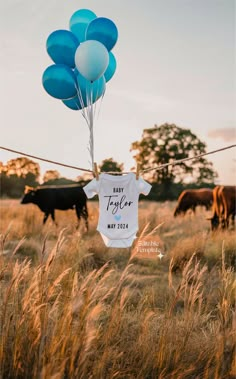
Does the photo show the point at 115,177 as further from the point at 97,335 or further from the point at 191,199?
the point at 191,199

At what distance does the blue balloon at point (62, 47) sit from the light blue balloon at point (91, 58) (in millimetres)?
328

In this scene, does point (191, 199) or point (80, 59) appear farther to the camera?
point (191, 199)

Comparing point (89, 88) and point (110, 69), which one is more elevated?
point (110, 69)

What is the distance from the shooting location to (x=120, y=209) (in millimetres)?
4363

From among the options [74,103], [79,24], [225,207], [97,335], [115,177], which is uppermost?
[79,24]

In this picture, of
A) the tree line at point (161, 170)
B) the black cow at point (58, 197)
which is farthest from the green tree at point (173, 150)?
the black cow at point (58, 197)

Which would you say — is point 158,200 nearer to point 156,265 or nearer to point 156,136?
point 156,136

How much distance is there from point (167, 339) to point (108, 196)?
1.61m

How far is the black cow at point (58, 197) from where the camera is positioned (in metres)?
13.3

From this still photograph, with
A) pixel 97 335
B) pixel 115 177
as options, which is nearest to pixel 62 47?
pixel 115 177

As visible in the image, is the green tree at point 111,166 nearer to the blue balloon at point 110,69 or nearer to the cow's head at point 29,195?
the cow's head at point 29,195

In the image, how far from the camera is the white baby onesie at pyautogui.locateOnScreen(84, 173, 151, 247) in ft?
14.3

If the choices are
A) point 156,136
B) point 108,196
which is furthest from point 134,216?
point 156,136

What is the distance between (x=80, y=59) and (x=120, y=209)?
157 cm
